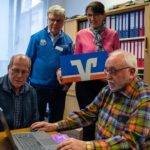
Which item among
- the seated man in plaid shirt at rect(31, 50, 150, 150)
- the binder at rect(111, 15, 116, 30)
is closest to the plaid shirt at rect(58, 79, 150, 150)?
the seated man in plaid shirt at rect(31, 50, 150, 150)

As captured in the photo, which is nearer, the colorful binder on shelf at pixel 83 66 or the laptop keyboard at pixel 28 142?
the laptop keyboard at pixel 28 142

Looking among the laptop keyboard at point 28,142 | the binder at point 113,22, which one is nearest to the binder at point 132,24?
the binder at point 113,22

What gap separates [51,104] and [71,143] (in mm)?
1161

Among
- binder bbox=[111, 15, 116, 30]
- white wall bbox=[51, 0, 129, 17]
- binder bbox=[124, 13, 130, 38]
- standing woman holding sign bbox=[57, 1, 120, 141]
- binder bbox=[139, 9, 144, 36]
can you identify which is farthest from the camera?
white wall bbox=[51, 0, 129, 17]

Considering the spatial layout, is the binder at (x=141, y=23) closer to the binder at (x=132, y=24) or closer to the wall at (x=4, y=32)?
the binder at (x=132, y=24)

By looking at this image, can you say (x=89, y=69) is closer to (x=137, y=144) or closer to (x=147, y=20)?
(x=137, y=144)

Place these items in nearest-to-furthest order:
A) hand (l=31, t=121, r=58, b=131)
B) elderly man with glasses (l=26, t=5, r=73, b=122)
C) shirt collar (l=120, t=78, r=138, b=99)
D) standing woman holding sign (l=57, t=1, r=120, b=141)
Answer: shirt collar (l=120, t=78, r=138, b=99), hand (l=31, t=121, r=58, b=131), standing woman holding sign (l=57, t=1, r=120, b=141), elderly man with glasses (l=26, t=5, r=73, b=122)

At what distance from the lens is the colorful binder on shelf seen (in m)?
1.68

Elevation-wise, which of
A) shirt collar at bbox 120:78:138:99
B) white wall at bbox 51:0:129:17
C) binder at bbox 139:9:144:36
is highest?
white wall at bbox 51:0:129:17

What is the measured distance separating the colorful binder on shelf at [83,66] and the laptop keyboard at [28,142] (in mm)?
707

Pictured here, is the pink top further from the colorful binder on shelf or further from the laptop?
the laptop

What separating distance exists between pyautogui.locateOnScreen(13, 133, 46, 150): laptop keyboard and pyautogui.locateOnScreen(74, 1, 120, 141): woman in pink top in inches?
33.0

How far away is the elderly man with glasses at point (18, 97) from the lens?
1475mm

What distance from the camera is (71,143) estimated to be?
91 centimetres
